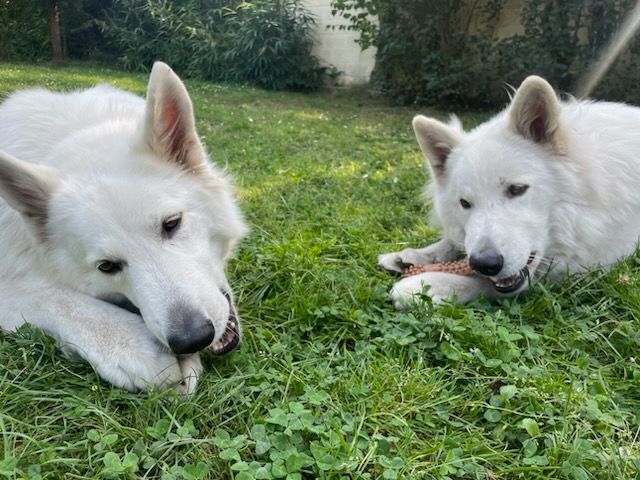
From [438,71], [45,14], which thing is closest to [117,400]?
[438,71]

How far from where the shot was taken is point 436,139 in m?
3.01

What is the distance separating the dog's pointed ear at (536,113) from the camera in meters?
2.55

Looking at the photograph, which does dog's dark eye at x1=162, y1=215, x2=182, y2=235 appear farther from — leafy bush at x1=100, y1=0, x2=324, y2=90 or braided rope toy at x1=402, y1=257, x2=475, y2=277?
leafy bush at x1=100, y1=0, x2=324, y2=90

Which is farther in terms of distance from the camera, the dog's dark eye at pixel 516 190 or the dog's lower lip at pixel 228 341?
the dog's dark eye at pixel 516 190

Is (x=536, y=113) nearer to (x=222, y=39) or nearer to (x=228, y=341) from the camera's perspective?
(x=228, y=341)

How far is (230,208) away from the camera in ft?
8.03

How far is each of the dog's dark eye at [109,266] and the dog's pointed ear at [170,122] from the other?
51 centimetres

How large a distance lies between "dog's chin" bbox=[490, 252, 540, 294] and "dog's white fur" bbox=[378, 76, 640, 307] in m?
0.01

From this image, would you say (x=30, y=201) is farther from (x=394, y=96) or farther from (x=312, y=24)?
(x=312, y=24)

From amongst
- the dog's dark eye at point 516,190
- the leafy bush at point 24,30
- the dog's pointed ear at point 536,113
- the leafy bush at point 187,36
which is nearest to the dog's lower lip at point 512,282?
the dog's dark eye at point 516,190

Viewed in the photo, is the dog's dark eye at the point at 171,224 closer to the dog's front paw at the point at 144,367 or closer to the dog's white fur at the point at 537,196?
the dog's front paw at the point at 144,367

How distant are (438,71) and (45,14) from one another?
12721 millimetres

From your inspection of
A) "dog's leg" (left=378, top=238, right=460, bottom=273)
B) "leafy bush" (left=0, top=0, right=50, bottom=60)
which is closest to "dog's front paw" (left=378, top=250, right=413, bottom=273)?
"dog's leg" (left=378, top=238, right=460, bottom=273)

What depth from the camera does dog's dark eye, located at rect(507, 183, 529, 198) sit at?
102 inches
